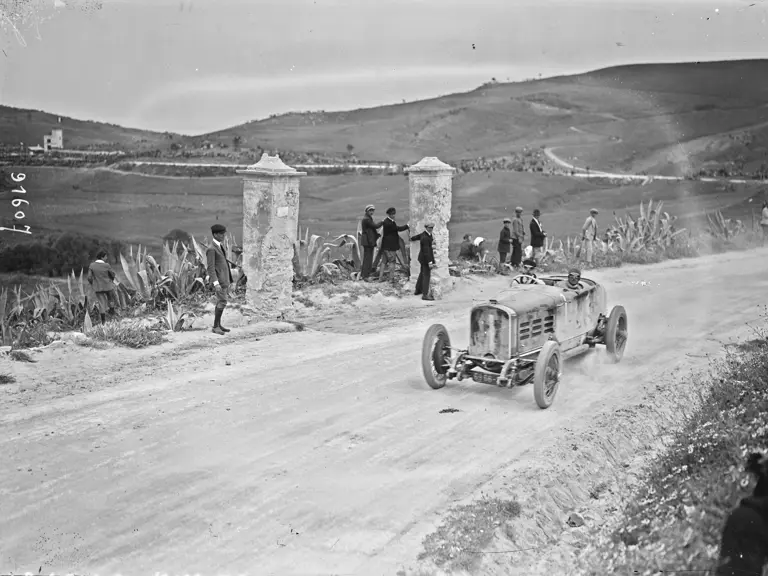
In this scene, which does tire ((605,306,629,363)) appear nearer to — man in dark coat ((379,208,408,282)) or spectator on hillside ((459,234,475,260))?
man in dark coat ((379,208,408,282))

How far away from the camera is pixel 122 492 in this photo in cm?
714

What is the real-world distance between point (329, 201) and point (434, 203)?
6.90 metres

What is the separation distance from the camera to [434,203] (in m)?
16.0

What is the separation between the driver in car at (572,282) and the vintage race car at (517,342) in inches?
3.7

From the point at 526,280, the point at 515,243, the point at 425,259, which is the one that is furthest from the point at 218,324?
the point at 515,243

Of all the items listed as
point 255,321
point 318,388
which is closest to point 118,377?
point 318,388

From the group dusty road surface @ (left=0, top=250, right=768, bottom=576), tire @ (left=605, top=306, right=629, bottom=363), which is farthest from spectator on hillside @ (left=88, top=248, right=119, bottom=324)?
tire @ (left=605, top=306, right=629, bottom=363)

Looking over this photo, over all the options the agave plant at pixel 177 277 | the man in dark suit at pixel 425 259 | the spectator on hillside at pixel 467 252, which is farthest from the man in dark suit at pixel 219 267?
the spectator on hillside at pixel 467 252

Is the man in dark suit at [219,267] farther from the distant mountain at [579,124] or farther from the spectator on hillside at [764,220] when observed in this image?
the spectator on hillside at [764,220]

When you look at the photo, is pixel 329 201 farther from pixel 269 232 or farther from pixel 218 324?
pixel 218 324

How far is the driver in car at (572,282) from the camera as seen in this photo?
1091 centimetres

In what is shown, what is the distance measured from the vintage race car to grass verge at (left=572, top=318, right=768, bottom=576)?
1669 millimetres

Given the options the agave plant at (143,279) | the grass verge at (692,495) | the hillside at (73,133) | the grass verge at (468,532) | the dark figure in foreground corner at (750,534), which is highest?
the hillside at (73,133)

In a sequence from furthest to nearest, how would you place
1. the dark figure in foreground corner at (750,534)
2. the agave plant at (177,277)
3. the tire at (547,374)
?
the agave plant at (177,277), the tire at (547,374), the dark figure in foreground corner at (750,534)
